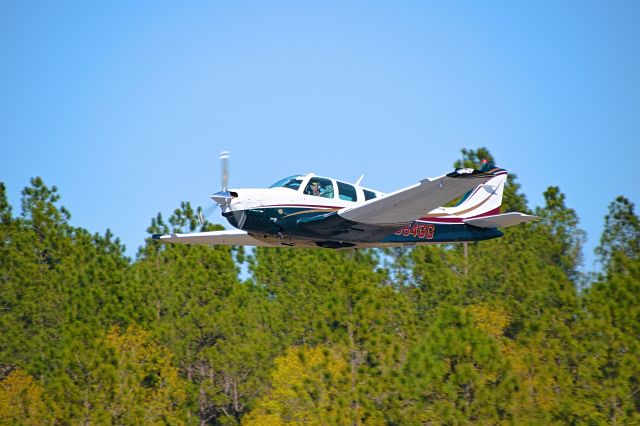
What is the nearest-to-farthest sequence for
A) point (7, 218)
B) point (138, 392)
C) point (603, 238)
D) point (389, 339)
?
1. point (389, 339)
2. point (138, 392)
3. point (603, 238)
4. point (7, 218)

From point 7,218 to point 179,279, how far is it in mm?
14662

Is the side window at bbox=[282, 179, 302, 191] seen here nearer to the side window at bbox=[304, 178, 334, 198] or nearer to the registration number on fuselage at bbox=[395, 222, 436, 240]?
the side window at bbox=[304, 178, 334, 198]

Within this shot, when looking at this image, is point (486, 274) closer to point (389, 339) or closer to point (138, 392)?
point (389, 339)

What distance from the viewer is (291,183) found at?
24.8 metres

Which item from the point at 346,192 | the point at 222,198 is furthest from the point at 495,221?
the point at 222,198

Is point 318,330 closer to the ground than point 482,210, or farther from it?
closer to the ground

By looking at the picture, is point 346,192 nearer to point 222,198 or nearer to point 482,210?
point 222,198

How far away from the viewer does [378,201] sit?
23.5m

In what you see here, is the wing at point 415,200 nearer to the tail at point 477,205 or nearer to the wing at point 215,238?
the tail at point 477,205

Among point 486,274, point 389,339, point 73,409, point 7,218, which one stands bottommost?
point 73,409

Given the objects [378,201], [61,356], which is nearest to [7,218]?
[61,356]

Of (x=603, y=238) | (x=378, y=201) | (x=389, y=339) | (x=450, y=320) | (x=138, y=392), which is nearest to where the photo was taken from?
(x=378, y=201)

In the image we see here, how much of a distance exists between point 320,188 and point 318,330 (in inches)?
831

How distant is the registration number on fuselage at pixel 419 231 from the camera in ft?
86.5
